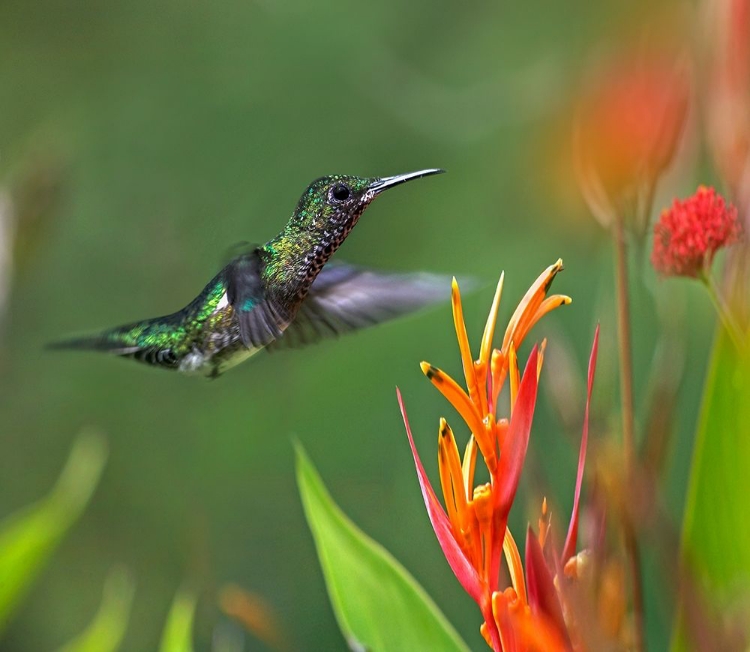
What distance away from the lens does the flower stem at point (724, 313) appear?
318mm

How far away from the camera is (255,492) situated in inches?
80.7

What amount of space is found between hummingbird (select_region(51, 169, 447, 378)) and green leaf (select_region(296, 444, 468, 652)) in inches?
5.2

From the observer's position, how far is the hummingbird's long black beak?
1.99 feet

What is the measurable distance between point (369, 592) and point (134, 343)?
0.35 m

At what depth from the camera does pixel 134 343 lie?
2.59ft

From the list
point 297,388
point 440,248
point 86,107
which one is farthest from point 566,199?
point 86,107

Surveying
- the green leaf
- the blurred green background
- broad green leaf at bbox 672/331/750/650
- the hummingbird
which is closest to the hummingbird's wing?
the hummingbird

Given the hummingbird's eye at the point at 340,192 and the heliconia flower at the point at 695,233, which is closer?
the heliconia flower at the point at 695,233

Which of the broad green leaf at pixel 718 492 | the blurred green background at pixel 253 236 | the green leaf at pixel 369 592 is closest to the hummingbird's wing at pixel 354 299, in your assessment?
the green leaf at pixel 369 592

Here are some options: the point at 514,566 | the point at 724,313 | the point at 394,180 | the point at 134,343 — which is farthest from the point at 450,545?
the point at 134,343

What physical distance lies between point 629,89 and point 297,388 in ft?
5.55

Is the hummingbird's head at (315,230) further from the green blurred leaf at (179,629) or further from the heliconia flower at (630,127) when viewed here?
the heliconia flower at (630,127)

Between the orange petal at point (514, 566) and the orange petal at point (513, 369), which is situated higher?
the orange petal at point (513, 369)

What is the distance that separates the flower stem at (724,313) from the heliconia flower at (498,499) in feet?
0.14
